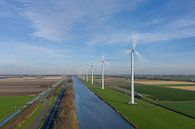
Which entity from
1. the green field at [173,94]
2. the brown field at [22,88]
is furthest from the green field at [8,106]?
the green field at [173,94]

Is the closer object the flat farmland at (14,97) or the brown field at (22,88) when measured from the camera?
the flat farmland at (14,97)

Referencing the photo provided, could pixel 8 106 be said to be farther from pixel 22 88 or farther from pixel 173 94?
pixel 22 88

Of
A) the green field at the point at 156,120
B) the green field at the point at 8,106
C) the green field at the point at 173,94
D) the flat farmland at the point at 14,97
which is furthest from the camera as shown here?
the green field at the point at 173,94

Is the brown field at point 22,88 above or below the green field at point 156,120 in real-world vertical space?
above

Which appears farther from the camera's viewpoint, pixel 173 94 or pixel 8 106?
pixel 173 94

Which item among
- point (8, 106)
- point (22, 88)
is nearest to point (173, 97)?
point (8, 106)

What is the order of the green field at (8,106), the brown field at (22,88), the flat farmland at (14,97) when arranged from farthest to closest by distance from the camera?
the brown field at (22,88)
the flat farmland at (14,97)
the green field at (8,106)

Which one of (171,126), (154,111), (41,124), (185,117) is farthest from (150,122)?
(41,124)

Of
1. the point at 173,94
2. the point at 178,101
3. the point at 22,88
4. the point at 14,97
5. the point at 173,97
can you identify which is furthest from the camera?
the point at 22,88

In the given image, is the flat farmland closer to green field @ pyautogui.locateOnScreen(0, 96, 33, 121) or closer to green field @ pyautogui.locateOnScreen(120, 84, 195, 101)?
green field @ pyautogui.locateOnScreen(0, 96, 33, 121)

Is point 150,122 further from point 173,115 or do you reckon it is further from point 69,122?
point 69,122

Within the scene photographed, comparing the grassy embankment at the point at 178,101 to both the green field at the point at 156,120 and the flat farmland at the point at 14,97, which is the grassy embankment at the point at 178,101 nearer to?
the green field at the point at 156,120
